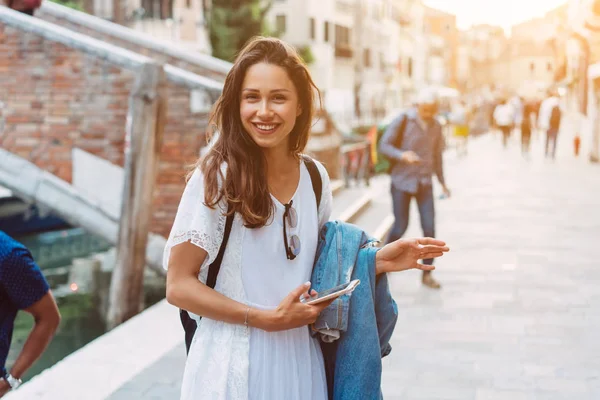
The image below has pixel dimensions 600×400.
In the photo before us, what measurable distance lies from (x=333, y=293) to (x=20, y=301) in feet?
3.07

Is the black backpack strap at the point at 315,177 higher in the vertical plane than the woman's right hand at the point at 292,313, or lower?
higher

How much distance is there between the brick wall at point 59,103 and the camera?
10.6 m

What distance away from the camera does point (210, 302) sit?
2176mm

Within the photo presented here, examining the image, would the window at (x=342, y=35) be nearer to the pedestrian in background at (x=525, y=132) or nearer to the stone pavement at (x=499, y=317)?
the pedestrian in background at (x=525, y=132)

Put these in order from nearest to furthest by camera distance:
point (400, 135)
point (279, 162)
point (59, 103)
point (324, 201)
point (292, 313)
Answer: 1. point (292, 313)
2. point (279, 162)
3. point (324, 201)
4. point (400, 135)
5. point (59, 103)

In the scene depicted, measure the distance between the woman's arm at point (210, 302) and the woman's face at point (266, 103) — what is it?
1.06 ft

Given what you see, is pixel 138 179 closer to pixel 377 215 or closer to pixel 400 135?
pixel 400 135

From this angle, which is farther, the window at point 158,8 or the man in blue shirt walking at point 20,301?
the window at point 158,8

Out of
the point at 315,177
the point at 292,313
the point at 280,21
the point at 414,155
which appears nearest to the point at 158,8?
the point at 280,21

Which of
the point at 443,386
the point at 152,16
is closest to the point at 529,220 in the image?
the point at 443,386

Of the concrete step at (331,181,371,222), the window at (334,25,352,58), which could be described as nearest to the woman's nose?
the concrete step at (331,181,371,222)

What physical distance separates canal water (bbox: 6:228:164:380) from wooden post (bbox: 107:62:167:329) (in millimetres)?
955

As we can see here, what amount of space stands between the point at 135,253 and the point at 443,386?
4821 mm

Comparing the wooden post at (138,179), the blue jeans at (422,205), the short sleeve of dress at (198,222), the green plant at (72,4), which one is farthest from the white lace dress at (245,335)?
the green plant at (72,4)
